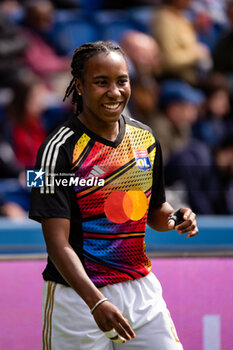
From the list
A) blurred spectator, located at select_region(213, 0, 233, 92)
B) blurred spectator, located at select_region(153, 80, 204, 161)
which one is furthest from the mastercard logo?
blurred spectator, located at select_region(213, 0, 233, 92)

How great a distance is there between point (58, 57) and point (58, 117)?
0.84m

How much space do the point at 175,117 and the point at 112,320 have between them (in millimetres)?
4493

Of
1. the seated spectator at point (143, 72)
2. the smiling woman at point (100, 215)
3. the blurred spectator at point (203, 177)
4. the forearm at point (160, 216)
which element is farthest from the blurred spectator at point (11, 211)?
the smiling woman at point (100, 215)

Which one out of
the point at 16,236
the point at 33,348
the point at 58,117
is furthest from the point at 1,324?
the point at 58,117

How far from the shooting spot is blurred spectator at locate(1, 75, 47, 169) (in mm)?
5832

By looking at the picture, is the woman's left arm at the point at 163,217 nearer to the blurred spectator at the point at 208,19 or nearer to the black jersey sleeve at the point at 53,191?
the black jersey sleeve at the point at 53,191

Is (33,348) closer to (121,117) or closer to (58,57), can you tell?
(121,117)

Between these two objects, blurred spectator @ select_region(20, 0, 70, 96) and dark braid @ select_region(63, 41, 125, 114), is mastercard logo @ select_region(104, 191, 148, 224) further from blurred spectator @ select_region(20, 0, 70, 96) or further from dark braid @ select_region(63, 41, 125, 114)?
blurred spectator @ select_region(20, 0, 70, 96)

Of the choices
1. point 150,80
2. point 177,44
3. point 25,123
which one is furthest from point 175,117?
point 25,123

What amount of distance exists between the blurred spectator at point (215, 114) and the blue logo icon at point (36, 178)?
4433 mm

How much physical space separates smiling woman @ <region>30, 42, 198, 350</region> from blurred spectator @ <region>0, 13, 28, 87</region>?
12.9 ft

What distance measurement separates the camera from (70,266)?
6.90ft

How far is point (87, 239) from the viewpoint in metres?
2.27

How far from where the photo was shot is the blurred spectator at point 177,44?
6750 mm
